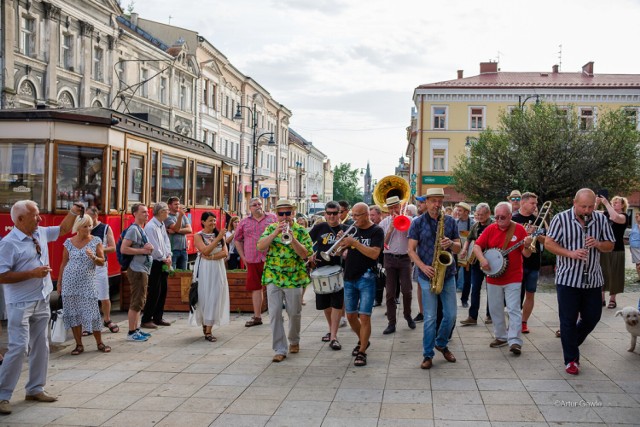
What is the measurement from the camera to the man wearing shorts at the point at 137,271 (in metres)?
8.54

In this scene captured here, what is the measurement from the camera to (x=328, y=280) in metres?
7.56

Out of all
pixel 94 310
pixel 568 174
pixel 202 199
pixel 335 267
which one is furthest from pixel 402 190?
pixel 568 174

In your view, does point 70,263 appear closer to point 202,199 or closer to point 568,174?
point 202,199

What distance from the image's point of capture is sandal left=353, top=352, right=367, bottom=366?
703cm

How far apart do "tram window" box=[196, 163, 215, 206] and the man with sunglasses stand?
9.90 meters

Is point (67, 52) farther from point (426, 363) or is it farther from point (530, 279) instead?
point (426, 363)

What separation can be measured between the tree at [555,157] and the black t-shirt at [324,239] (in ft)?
39.9

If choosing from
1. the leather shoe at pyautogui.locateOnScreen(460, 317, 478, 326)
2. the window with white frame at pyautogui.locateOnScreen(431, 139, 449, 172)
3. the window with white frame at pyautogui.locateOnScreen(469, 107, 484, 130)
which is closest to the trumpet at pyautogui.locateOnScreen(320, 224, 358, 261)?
the leather shoe at pyautogui.locateOnScreen(460, 317, 478, 326)

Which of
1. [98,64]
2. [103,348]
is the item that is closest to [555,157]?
[103,348]

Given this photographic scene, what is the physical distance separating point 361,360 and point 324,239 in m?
1.47

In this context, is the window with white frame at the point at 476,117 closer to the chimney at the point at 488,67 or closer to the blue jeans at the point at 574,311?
the chimney at the point at 488,67

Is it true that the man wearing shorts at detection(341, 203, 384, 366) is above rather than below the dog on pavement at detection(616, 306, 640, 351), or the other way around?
above

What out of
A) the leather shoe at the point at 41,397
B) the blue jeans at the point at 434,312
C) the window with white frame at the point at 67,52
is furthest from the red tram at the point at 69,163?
the window with white frame at the point at 67,52

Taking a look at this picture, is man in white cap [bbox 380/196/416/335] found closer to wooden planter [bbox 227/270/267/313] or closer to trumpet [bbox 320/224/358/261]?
trumpet [bbox 320/224/358/261]
